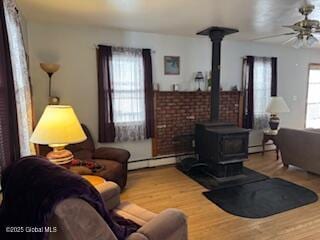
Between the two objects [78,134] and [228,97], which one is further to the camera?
[228,97]

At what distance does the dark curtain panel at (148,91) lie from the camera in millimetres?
4312

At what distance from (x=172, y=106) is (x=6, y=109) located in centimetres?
313

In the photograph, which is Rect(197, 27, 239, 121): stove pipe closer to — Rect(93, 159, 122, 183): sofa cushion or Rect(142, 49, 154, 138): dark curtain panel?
Rect(142, 49, 154, 138): dark curtain panel

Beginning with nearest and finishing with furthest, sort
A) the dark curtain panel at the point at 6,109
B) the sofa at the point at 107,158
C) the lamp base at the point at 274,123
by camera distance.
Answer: the dark curtain panel at the point at 6,109 → the sofa at the point at 107,158 → the lamp base at the point at 274,123

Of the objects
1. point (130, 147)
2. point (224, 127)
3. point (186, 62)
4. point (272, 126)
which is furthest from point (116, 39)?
point (272, 126)

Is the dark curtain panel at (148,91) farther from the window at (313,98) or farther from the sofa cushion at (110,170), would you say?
the window at (313,98)

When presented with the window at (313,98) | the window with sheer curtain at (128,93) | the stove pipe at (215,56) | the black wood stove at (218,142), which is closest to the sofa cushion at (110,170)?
the window with sheer curtain at (128,93)

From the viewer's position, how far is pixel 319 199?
3.23 m

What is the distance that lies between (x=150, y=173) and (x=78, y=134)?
237 centimetres

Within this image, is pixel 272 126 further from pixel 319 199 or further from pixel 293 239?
pixel 293 239

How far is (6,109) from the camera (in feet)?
6.00

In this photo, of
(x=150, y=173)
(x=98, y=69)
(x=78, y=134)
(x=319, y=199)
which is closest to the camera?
(x=78, y=134)

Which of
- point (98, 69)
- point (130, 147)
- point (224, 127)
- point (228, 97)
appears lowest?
point (130, 147)

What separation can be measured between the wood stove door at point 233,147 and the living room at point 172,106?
19 millimetres
